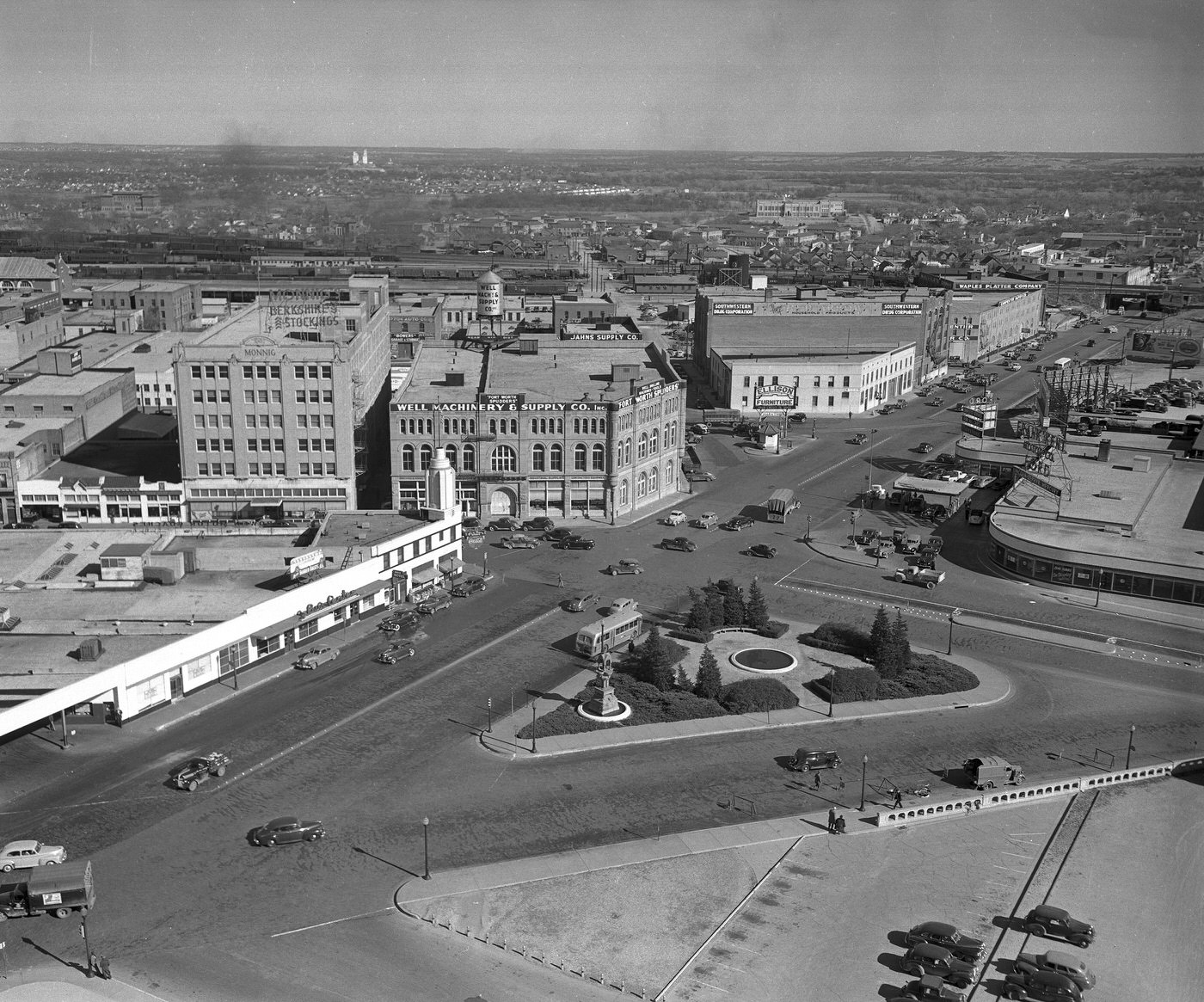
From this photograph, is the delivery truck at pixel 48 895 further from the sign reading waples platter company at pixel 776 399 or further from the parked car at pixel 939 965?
the sign reading waples platter company at pixel 776 399

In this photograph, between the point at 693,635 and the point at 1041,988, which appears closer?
the point at 1041,988

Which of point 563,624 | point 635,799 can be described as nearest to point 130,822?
point 635,799

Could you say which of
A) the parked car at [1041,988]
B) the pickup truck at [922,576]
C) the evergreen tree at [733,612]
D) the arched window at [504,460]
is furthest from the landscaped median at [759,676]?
the arched window at [504,460]

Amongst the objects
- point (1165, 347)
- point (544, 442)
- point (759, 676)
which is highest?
point (1165, 347)

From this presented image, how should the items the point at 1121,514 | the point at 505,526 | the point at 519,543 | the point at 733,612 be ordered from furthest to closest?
the point at 505,526
the point at 519,543
the point at 1121,514
the point at 733,612

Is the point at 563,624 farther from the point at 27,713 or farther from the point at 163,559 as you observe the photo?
the point at 27,713

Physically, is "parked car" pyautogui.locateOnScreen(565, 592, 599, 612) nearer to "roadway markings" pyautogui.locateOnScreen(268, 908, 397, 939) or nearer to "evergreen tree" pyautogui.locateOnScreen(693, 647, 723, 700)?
"evergreen tree" pyautogui.locateOnScreen(693, 647, 723, 700)

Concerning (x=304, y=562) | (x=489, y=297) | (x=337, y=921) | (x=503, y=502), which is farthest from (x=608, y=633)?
(x=489, y=297)

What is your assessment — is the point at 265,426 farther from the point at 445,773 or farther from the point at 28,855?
the point at 28,855
